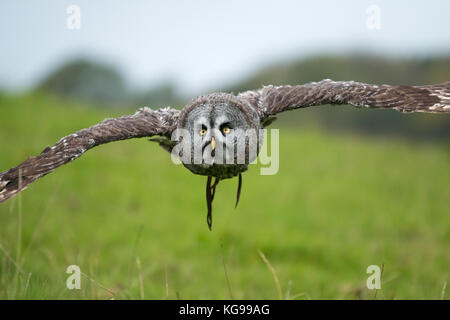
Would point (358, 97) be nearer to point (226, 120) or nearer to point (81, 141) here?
point (226, 120)

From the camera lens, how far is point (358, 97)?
178 inches

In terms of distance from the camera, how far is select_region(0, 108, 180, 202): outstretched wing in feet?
13.0

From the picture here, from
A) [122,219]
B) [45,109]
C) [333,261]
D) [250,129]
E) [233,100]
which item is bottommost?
[333,261]

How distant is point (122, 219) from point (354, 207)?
23.2ft

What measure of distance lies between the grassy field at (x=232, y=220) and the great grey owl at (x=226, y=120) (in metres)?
A: 2.02

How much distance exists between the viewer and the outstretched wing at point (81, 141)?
13.0 feet

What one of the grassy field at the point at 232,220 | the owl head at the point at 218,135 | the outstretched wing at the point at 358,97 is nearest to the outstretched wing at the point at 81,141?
the owl head at the point at 218,135

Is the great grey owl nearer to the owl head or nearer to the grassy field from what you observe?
the owl head

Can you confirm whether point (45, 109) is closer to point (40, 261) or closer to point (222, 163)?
point (40, 261)

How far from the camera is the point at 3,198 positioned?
3.90 m

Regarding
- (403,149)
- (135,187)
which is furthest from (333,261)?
(403,149)

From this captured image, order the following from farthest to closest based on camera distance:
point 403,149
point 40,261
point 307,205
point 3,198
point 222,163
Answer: point 403,149
point 307,205
point 40,261
point 222,163
point 3,198

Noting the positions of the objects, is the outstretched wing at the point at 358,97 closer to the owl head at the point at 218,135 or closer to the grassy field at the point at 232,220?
the owl head at the point at 218,135

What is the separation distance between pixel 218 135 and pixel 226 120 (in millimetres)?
156
